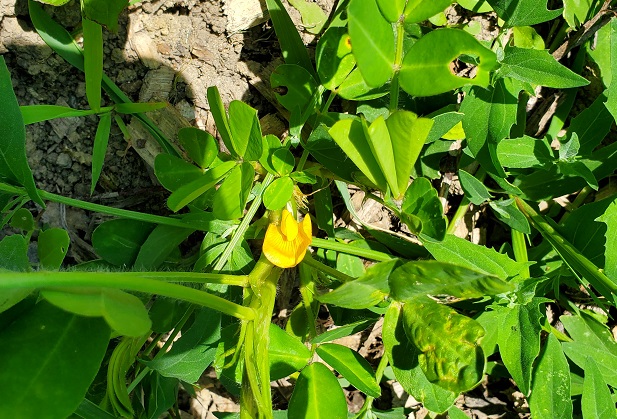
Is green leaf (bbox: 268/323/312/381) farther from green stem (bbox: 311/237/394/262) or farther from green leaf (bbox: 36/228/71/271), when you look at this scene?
green leaf (bbox: 36/228/71/271)

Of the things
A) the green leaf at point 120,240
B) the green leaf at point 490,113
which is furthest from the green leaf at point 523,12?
the green leaf at point 120,240

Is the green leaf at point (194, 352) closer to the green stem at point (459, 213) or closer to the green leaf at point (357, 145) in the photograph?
the green leaf at point (357, 145)

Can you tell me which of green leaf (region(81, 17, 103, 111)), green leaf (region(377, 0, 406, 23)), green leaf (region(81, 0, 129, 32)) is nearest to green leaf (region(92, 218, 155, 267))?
green leaf (region(81, 17, 103, 111))

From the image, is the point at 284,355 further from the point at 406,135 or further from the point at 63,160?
the point at 63,160

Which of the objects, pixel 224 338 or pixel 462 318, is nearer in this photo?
pixel 462 318

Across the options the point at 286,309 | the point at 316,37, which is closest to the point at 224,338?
the point at 286,309

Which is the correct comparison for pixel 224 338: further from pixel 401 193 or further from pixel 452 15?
pixel 452 15

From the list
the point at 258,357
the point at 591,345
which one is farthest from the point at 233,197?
the point at 591,345
